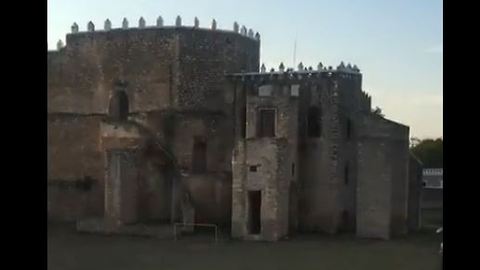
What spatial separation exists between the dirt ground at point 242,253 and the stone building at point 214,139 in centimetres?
115

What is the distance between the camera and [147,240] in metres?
20.7

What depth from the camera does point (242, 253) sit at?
18.0 meters

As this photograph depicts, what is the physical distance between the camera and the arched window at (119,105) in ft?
83.4

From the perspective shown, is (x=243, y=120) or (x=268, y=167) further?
(x=243, y=120)

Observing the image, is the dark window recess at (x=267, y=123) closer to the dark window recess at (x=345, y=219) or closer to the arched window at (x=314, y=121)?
the arched window at (x=314, y=121)

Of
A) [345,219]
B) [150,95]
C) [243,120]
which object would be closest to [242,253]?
[345,219]

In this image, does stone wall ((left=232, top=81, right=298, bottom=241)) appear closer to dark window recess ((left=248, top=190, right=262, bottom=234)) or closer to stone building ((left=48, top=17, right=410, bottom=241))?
stone building ((left=48, top=17, right=410, bottom=241))

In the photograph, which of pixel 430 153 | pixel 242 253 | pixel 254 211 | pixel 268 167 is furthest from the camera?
pixel 430 153

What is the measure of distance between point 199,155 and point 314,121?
4.78 meters

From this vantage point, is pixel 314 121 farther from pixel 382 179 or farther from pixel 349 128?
pixel 382 179

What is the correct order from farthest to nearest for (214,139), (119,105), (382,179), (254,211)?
(119,105)
(214,139)
(254,211)
(382,179)

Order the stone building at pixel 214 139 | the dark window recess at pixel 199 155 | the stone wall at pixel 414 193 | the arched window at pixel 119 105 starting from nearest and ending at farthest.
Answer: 1. the stone building at pixel 214 139
2. the stone wall at pixel 414 193
3. the dark window recess at pixel 199 155
4. the arched window at pixel 119 105

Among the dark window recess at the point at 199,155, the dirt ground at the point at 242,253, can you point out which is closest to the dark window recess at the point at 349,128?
the dirt ground at the point at 242,253
